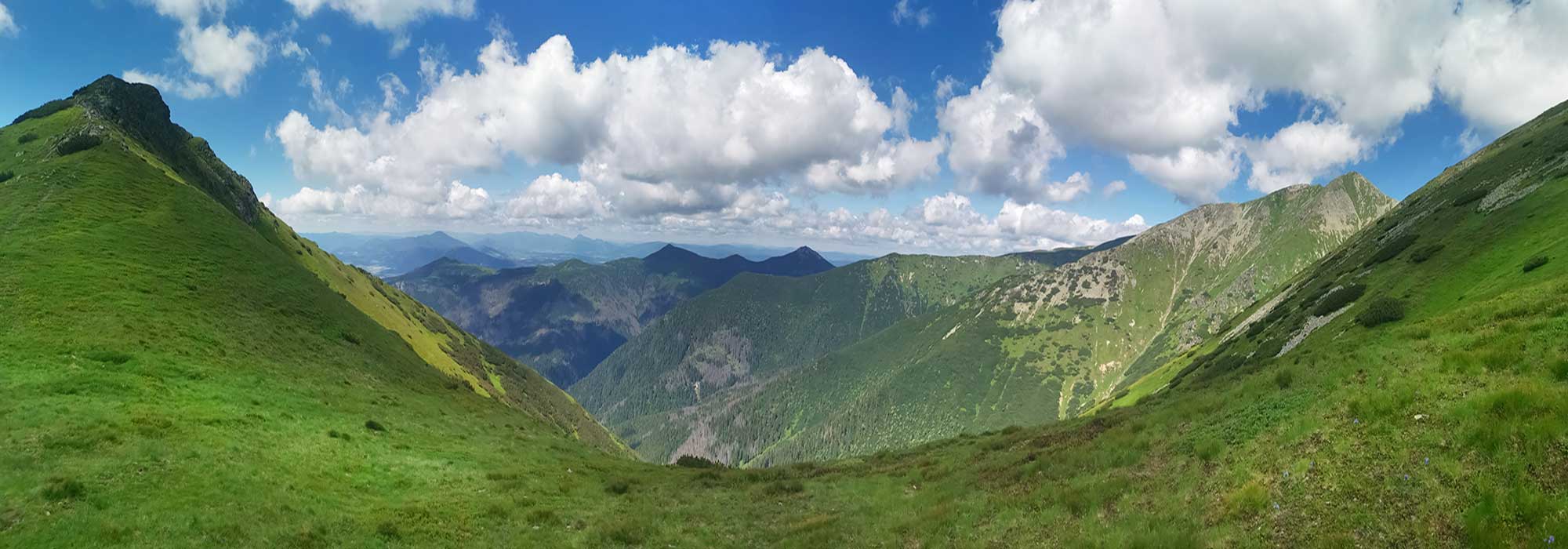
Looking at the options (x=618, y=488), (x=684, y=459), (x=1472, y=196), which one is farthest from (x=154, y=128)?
(x=1472, y=196)

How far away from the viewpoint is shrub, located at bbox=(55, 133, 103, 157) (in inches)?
2734

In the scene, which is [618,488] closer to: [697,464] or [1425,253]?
[697,464]

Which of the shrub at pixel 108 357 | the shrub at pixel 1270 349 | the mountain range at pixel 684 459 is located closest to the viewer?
the mountain range at pixel 684 459

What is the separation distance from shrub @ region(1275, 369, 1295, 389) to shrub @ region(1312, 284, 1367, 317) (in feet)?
129

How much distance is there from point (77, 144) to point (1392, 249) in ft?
516

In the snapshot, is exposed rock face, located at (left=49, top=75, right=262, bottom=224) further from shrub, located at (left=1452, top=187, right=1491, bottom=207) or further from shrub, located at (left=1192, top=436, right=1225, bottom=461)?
shrub, located at (left=1452, top=187, right=1491, bottom=207)

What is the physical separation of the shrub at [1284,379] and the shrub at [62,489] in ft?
151

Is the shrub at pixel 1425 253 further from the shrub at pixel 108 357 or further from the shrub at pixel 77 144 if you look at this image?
the shrub at pixel 77 144

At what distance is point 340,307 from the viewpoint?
71625 millimetres

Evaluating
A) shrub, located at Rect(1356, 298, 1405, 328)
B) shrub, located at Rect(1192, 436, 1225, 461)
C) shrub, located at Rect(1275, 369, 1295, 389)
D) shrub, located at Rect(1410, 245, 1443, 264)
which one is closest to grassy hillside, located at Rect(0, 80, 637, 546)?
shrub, located at Rect(1192, 436, 1225, 461)

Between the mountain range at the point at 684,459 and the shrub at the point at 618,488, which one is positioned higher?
the mountain range at the point at 684,459

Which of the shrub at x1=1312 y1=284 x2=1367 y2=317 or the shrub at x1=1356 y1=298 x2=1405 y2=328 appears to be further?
the shrub at x1=1312 y1=284 x2=1367 y2=317

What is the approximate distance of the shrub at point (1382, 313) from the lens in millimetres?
39062

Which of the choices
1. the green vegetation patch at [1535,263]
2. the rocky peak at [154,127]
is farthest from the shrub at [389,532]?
the rocky peak at [154,127]
